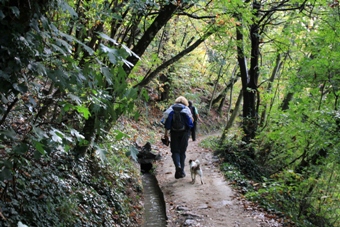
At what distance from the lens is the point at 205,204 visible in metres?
7.62

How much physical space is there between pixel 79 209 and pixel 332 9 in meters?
9.46

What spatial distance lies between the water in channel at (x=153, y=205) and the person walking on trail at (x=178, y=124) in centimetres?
95

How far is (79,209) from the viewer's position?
5.45 meters

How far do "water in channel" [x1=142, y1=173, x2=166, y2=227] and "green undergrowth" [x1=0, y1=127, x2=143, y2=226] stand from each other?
0.66ft

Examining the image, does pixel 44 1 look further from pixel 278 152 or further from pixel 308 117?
pixel 278 152

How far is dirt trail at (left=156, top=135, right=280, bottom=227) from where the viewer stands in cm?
678

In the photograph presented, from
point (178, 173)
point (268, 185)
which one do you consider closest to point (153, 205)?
point (178, 173)

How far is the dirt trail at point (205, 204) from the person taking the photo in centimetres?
678

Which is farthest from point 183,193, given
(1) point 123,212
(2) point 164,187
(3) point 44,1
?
(3) point 44,1

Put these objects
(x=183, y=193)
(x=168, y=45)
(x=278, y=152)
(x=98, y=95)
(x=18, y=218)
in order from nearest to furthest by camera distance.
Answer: (x=98, y=95), (x=18, y=218), (x=183, y=193), (x=278, y=152), (x=168, y=45)

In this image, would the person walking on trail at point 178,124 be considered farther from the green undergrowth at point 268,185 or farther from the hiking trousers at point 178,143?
the green undergrowth at point 268,185

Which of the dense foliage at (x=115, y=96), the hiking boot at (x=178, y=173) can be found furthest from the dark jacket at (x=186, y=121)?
the hiking boot at (x=178, y=173)

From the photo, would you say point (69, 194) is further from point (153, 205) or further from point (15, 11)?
point (15, 11)

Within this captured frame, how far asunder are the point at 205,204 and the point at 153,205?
4.38 feet
